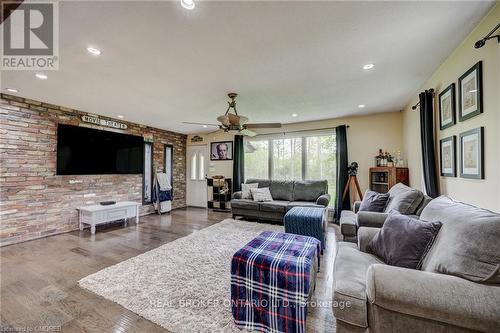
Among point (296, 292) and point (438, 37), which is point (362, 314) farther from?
point (438, 37)

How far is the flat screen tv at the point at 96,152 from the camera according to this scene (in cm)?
392

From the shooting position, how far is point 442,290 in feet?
3.41

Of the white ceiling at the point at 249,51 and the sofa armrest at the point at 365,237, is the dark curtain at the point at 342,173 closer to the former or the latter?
the white ceiling at the point at 249,51

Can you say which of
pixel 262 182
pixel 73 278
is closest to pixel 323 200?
pixel 262 182

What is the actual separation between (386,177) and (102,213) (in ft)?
19.3

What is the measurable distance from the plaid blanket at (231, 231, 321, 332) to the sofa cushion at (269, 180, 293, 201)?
330 centimetres

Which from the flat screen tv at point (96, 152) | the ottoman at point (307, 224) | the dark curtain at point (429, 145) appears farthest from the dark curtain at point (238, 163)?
the dark curtain at point (429, 145)

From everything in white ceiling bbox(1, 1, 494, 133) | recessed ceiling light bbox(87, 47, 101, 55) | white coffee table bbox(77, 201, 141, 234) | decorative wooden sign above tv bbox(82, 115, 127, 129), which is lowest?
white coffee table bbox(77, 201, 141, 234)

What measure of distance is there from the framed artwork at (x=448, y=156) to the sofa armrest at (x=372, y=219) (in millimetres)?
845

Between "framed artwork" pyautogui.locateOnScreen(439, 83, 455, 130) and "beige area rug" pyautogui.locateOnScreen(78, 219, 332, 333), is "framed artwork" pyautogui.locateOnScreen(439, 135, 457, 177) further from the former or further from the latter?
"beige area rug" pyautogui.locateOnScreen(78, 219, 332, 333)

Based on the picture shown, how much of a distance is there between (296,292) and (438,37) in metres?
2.62

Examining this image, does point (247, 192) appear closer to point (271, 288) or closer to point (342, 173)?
Result: point (342, 173)

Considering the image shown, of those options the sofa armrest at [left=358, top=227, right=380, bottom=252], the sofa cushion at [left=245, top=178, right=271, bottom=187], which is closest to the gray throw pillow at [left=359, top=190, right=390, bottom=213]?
the sofa armrest at [left=358, top=227, right=380, bottom=252]

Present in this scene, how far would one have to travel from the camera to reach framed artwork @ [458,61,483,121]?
5.77 feet
